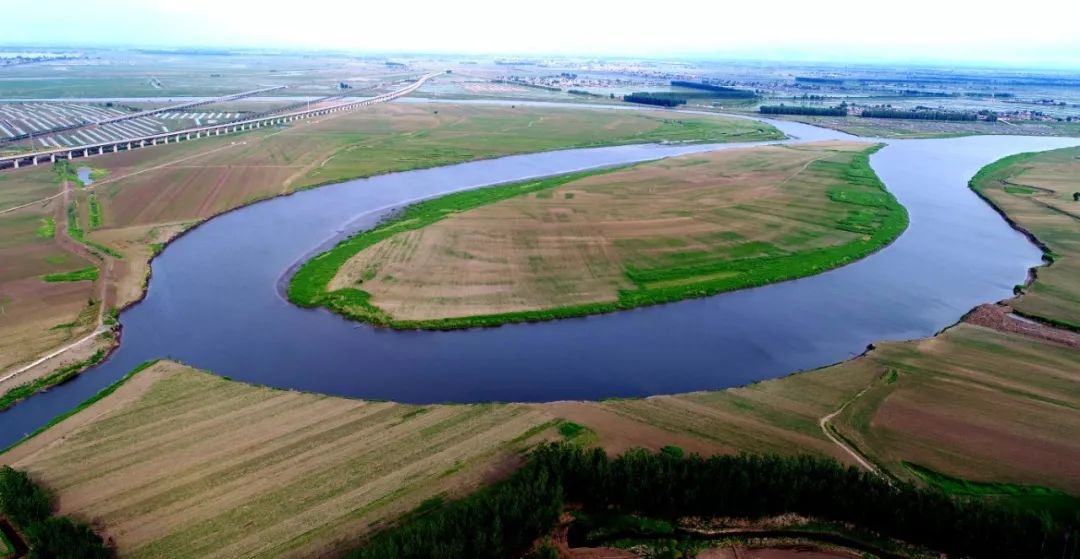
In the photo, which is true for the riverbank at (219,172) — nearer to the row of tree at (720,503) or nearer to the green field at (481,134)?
the green field at (481,134)

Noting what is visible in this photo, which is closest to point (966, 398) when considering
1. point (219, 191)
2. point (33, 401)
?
point (33, 401)

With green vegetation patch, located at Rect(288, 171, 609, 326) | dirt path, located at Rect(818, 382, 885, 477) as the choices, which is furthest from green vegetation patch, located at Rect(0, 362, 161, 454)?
dirt path, located at Rect(818, 382, 885, 477)

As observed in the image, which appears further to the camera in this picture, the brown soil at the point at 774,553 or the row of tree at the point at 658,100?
the row of tree at the point at 658,100

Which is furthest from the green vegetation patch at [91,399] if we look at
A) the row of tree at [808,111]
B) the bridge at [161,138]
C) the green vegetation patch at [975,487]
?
the row of tree at [808,111]

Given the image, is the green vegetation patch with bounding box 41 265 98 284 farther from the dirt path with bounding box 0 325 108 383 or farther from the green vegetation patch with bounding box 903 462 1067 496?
the green vegetation patch with bounding box 903 462 1067 496

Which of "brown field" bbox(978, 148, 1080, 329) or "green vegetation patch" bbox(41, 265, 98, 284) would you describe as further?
"green vegetation patch" bbox(41, 265, 98, 284)

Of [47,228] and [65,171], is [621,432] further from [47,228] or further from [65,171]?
[65,171]
